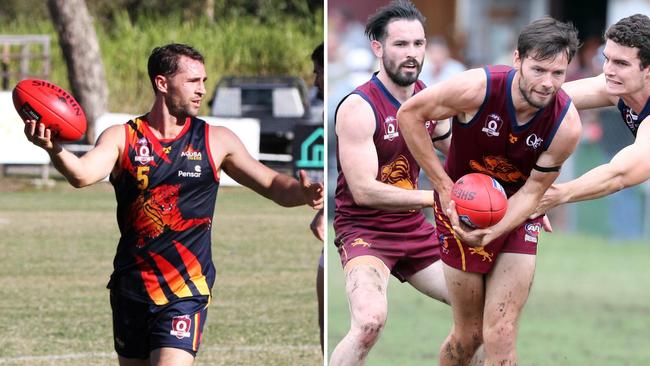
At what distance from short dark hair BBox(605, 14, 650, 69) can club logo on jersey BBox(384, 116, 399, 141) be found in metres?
1.21

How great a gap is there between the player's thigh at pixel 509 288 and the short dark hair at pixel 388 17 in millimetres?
1470

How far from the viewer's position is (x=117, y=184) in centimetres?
636

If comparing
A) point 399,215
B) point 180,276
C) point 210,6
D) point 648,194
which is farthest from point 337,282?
point 210,6

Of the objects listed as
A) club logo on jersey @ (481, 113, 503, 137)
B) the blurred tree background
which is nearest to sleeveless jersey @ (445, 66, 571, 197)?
club logo on jersey @ (481, 113, 503, 137)

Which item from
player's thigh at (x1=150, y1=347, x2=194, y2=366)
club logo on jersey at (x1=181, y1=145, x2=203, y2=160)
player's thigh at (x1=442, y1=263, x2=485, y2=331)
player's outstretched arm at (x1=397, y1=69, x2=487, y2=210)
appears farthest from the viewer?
player's thigh at (x1=442, y1=263, x2=485, y2=331)

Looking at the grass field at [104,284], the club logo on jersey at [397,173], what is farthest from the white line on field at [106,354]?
the club logo on jersey at [397,173]

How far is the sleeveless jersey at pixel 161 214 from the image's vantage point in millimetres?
6289

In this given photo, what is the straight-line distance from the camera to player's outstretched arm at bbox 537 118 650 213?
656 cm

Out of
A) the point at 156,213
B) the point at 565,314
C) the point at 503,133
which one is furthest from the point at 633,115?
the point at 565,314

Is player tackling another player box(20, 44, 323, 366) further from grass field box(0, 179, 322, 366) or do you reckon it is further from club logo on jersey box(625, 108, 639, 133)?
grass field box(0, 179, 322, 366)

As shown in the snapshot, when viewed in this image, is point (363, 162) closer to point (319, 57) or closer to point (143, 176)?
point (319, 57)

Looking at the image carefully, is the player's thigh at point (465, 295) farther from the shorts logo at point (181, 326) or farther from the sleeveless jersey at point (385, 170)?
the shorts logo at point (181, 326)

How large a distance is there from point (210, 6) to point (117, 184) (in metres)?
35.3

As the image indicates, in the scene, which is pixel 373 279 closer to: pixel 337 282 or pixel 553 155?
pixel 553 155
